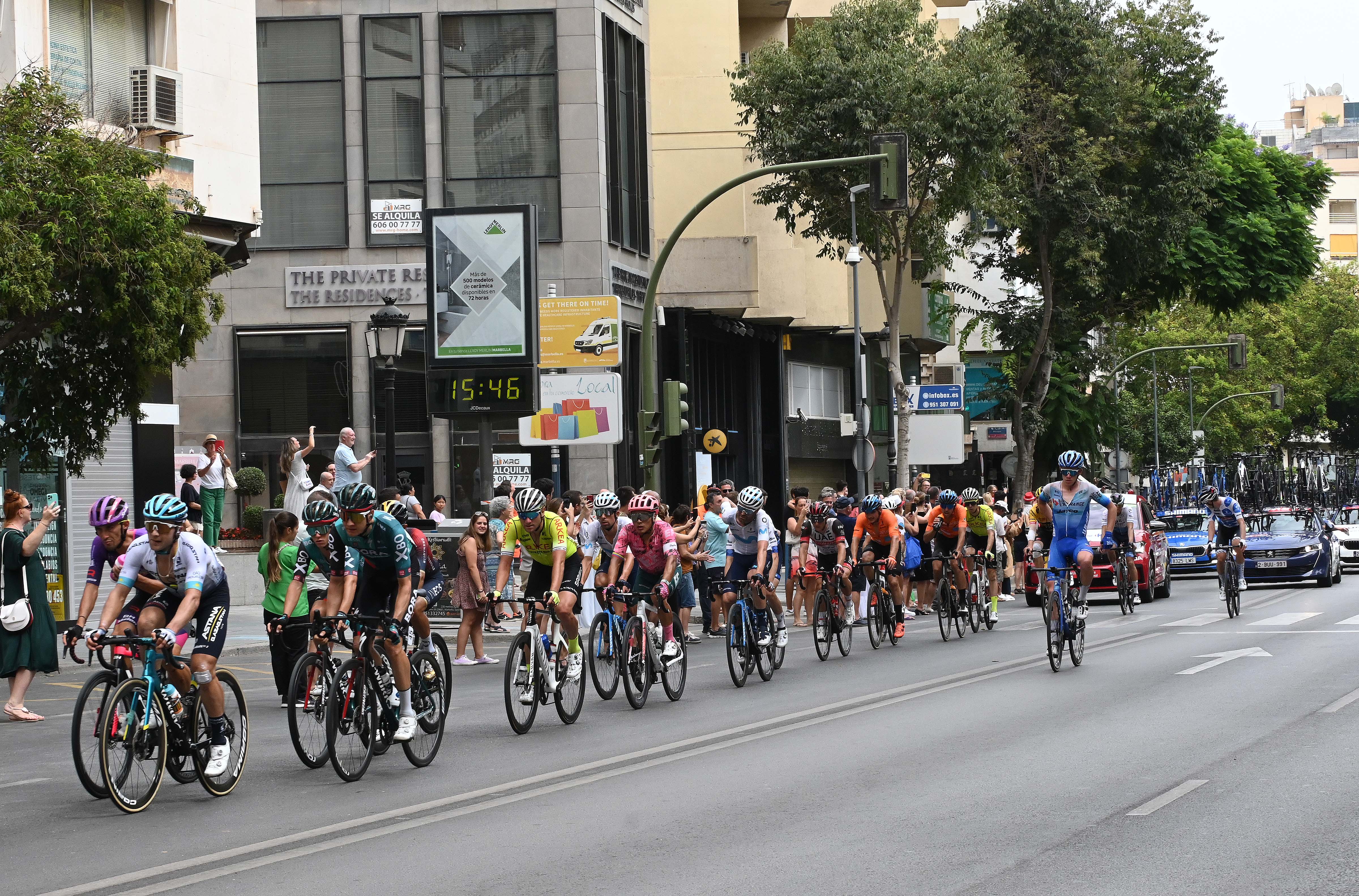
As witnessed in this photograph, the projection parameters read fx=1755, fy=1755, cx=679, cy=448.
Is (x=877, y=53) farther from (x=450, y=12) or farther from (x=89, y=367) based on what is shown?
(x=89, y=367)

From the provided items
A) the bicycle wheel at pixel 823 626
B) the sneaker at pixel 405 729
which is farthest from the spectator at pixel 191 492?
the sneaker at pixel 405 729

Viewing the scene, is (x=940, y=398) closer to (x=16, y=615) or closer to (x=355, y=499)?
(x=16, y=615)

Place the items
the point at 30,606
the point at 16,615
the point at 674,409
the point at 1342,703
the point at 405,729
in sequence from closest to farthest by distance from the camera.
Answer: the point at 405,729, the point at 1342,703, the point at 16,615, the point at 30,606, the point at 674,409

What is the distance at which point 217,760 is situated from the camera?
1027cm

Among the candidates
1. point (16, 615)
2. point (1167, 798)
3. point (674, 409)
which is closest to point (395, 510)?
point (16, 615)

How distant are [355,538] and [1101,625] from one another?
50.1ft

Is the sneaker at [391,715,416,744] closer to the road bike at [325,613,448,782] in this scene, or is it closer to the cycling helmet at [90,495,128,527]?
the road bike at [325,613,448,782]

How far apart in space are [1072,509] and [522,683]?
265 inches

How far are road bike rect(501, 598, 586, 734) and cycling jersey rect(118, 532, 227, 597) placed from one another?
280 centimetres

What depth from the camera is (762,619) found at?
1708 cm

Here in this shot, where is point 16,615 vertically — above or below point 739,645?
above

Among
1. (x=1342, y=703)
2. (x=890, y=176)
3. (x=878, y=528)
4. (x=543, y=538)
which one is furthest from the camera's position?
(x=890, y=176)

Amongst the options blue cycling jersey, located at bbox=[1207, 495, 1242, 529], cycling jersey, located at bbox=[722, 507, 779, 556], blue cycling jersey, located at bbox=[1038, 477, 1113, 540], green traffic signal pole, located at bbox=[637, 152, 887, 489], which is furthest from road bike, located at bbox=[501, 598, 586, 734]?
blue cycling jersey, located at bbox=[1207, 495, 1242, 529]

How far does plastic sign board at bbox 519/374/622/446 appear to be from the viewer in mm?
25641
